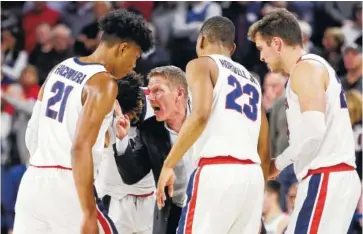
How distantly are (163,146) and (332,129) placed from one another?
158 centimetres

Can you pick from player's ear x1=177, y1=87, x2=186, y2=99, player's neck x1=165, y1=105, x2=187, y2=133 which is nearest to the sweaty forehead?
player's ear x1=177, y1=87, x2=186, y2=99

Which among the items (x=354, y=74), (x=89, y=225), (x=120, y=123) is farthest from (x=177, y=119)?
(x=354, y=74)

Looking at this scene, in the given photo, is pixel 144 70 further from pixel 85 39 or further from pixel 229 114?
pixel 229 114

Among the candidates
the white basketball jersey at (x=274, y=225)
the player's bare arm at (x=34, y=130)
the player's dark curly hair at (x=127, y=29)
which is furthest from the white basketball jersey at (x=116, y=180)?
the white basketball jersey at (x=274, y=225)

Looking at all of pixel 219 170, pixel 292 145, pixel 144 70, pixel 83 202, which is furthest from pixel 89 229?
pixel 144 70

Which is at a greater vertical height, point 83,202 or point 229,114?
point 229,114

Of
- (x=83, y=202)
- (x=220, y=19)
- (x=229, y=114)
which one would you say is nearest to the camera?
(x=83, y=202)

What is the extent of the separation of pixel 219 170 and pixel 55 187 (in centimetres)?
102

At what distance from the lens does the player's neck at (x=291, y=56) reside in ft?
17.9

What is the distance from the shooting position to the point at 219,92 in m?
5.18

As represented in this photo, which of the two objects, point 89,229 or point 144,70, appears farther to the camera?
point 144,70

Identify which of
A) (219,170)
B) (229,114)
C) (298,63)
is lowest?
(219,170)

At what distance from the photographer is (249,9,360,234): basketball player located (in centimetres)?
510

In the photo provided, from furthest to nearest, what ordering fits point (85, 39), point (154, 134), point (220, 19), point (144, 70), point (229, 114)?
point (85, 39) → point (144, 70) → point (154, 134) → point (220, 19) → point (229, 114)
